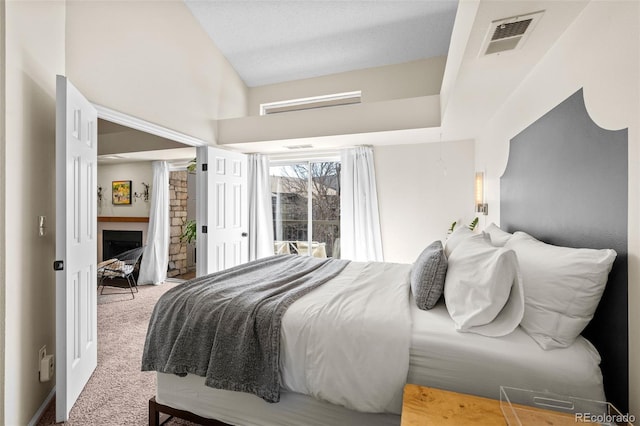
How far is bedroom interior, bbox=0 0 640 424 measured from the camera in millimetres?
1188

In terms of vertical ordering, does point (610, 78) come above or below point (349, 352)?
above

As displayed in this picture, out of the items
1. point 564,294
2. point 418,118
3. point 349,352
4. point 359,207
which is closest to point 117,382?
point 349,352

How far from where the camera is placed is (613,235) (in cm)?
120

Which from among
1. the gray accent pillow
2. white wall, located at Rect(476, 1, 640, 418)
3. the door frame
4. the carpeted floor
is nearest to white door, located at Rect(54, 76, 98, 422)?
the carpeted floor

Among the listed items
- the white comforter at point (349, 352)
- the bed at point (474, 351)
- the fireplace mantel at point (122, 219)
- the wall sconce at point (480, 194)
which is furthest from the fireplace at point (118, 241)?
the wall sconce at point (480, 194)

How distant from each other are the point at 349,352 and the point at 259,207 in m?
3.73

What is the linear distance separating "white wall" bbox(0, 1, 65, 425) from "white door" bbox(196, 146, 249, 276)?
1723 millimetres

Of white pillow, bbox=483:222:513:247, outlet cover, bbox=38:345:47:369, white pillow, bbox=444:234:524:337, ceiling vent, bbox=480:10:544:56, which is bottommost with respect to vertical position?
outlet cover, bbox=38:345:47:369

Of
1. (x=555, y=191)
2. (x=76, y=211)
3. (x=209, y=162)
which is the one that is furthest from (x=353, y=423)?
(x=209, y=162)

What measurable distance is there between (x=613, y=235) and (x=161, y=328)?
86.6 inches

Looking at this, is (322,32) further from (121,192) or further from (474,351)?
(121,192)

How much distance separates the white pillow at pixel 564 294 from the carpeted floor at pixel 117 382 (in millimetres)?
1953

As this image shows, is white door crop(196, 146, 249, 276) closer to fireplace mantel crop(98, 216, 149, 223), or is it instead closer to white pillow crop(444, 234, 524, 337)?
fireplace mantel crop(98, 216, 149, 223)

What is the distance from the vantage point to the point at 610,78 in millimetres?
1222
